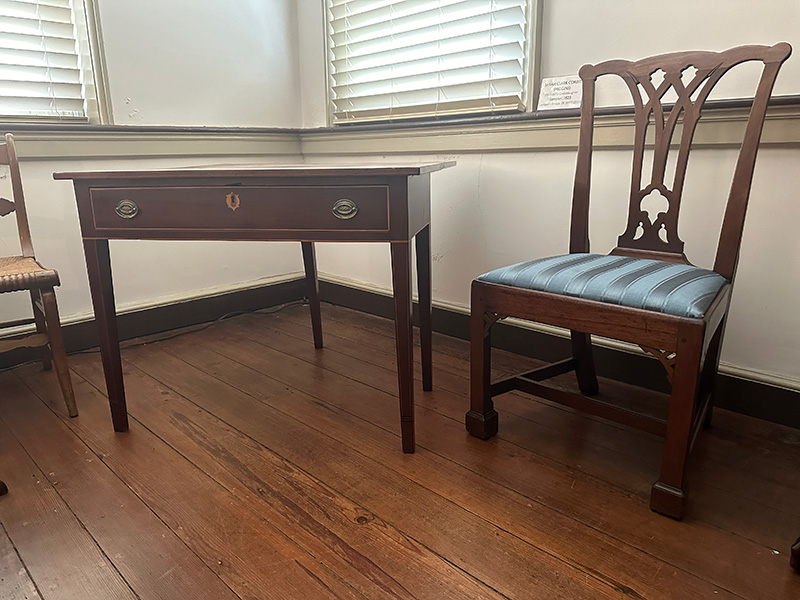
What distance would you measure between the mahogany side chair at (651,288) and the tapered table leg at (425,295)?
1.04 feet

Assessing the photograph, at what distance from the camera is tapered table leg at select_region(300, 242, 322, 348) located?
2012mm

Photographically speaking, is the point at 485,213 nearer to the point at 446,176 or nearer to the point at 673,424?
the point at 446,176

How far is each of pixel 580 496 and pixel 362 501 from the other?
47 cm

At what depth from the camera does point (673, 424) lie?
3.62 feet

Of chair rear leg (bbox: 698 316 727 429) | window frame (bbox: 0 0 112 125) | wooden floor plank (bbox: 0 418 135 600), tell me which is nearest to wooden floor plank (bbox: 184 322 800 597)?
chair rear leg (bbox: 698 316 727 429)

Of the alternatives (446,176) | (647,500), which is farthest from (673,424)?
(446,176)

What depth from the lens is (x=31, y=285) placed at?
1.46 metres

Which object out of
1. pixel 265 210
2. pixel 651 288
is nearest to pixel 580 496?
pixel 651 288

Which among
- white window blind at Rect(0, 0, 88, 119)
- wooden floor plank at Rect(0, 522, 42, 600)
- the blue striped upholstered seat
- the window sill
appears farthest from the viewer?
white window blind at Rect(0, 0, 88, 119)

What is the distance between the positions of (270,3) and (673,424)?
2.33m

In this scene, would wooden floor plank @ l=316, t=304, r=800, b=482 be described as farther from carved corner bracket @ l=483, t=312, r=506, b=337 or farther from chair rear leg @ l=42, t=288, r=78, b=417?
chair rear leg @ l=42, t=288, r=78, b=417

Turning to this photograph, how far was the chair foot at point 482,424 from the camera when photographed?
1439 millimetres

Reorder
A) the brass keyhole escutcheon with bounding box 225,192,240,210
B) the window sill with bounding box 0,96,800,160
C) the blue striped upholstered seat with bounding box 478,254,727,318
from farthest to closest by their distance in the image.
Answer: the window sill with bounding box 0,96,800,160
the brass keyhole escutcheon with bounding box 225,192,240,210
the blue striped upholstered seat with bounding box 478,254,727,318

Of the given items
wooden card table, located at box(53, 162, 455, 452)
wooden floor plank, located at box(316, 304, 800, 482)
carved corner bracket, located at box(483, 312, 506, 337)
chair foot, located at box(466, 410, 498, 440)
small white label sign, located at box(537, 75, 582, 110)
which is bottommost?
wooden floor plank, located at box(316, 304, 800, 482)
